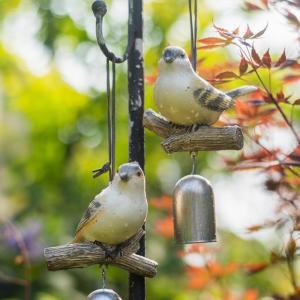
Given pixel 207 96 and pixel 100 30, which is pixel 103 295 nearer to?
A: pixel 207 96

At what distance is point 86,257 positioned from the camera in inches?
61.9

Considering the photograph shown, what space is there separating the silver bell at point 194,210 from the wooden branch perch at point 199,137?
3.1 inches

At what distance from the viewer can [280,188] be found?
2100 millimetres

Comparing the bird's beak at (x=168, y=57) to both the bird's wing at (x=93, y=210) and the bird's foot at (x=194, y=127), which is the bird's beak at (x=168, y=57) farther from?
the bird's wing at (x=93, y=210)

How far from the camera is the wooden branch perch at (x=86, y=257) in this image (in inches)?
61.5

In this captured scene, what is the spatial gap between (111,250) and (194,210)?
0.71 ft

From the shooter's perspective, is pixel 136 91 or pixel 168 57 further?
pixel 136 91

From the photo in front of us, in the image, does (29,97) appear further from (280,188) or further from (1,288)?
(280,188)

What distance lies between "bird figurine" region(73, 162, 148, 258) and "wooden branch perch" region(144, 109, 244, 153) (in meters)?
0.14

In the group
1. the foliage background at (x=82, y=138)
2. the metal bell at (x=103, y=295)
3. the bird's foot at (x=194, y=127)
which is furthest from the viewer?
the foliage background at (x=82, y=138)

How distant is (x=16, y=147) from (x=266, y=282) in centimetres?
372

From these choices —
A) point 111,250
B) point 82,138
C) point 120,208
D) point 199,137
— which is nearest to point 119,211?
point 120,208

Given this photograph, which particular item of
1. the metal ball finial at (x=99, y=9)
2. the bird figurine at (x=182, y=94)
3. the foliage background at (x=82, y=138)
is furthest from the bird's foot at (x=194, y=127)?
the foliage background at (x=82, y=138)

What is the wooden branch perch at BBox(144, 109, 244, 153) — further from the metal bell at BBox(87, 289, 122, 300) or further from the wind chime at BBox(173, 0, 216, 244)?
the metal bell at BBox(87, 289, 122, 300)
